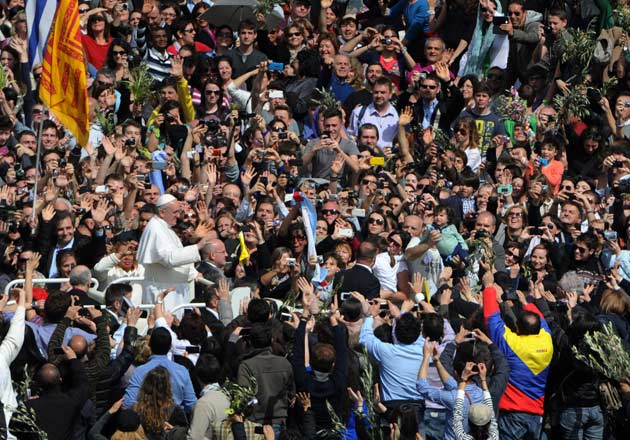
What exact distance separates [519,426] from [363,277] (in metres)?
2.36

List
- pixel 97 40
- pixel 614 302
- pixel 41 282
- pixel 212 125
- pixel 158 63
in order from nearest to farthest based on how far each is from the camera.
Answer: pixel 614 302
pixel 41 282
pixel 212 125
pixel 158 63
pixel 97 40

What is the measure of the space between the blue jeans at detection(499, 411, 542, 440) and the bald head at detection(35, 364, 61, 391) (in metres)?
4.00

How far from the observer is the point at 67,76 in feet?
70.4

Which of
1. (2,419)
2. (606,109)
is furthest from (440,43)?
(2,419)

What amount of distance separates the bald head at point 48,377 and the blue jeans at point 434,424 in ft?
10.0

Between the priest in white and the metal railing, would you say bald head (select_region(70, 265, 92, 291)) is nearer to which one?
the metal railing

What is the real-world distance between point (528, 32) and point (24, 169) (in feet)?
22.1

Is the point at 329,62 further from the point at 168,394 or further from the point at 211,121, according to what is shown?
the point at 168,394

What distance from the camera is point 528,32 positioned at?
80.9 ft

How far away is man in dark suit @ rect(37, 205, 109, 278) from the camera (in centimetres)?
1989

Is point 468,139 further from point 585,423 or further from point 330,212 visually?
point 585,423

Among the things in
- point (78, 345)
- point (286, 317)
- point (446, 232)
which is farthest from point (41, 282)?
point (446, 232)

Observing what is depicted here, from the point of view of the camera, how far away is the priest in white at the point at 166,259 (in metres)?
18.3

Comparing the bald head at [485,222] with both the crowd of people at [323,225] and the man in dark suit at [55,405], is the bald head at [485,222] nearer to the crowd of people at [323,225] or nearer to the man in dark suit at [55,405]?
the crowd of people at [323,225]
